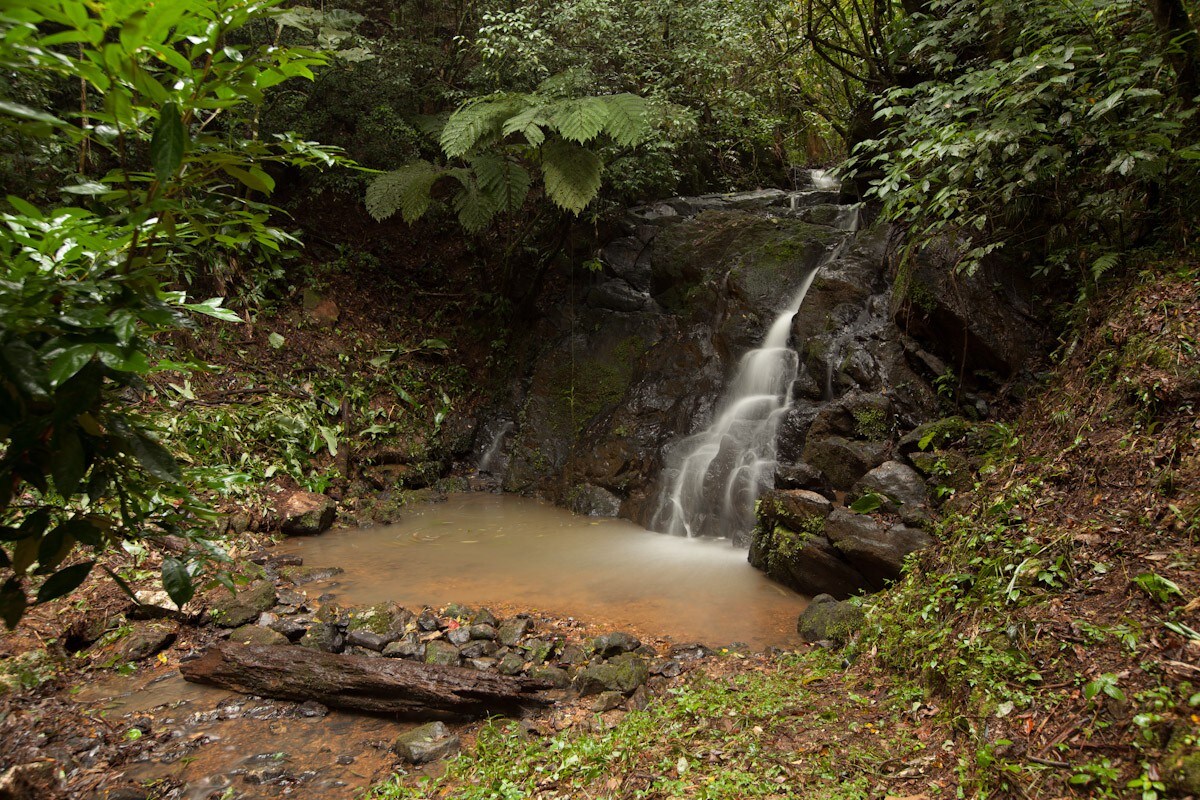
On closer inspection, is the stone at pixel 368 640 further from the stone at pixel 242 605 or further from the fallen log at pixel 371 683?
the stone at pixel 242 605

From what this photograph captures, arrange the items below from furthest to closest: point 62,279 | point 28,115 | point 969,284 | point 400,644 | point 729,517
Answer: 1. point 729,517
2. point 969,284
3. point 400,644
4. point 62,279
5. point 28,115

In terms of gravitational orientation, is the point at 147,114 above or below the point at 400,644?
above

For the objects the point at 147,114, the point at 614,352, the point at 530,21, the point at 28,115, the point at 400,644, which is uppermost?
the point at 530,21

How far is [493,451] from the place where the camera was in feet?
29.7

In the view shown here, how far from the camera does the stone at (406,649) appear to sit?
4.21m

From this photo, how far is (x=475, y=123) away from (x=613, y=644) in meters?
5.13

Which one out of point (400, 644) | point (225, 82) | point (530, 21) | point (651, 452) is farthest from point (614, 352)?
point (225, 82)

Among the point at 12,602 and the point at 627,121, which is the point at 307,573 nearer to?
the point at 12,602

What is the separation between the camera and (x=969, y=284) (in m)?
5.40

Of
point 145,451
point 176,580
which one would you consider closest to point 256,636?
point 176,580

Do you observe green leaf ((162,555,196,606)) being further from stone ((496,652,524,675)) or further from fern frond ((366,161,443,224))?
fern frond ((366,161,443,224))

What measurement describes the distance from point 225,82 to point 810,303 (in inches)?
A: 253

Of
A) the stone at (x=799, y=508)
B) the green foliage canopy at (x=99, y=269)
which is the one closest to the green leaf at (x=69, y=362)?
the green foliage canopy at (x=99, y=269)

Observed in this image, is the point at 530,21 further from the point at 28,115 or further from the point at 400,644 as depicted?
the point at 28,115
